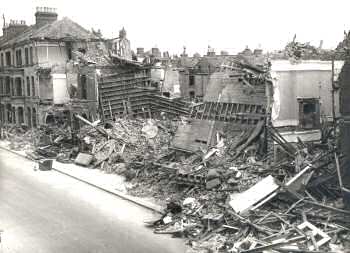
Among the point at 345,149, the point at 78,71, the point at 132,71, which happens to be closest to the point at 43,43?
the point at 78,71

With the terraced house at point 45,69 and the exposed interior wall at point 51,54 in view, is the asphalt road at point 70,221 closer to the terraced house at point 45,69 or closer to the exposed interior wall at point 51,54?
the terraced house at point 45,69

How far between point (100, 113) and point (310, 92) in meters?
19.8

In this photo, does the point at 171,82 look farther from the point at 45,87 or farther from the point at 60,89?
the point at 45,87

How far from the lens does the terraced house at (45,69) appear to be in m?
47.5

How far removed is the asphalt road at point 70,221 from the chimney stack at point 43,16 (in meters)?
28.9

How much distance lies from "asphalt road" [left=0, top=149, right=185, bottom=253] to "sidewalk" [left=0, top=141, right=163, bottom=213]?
0.42m

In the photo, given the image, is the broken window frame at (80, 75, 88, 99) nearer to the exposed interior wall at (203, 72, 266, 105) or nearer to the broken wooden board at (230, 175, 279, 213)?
the exposed interior wall at (203, 72, 266, 105)

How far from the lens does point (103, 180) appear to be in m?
29.5

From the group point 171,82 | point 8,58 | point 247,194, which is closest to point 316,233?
point 247,194

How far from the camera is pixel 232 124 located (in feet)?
87.5

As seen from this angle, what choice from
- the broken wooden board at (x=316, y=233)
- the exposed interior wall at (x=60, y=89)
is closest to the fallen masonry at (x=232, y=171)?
the broken wooden board at (x=316, y=233)

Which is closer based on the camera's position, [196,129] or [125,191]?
[125,191]

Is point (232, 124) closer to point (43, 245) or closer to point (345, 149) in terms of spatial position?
point (345, 149)

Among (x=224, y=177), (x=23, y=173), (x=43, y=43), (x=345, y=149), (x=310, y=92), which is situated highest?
(x=43, y=43)
